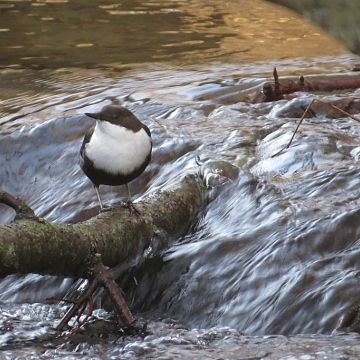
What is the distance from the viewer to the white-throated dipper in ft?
13.3

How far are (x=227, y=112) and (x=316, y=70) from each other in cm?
194

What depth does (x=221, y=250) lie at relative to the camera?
3854 mm

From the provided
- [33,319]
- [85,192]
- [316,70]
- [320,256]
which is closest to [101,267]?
[33,319]

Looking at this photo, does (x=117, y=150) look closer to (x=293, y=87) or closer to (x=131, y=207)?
(x=131, y=207)

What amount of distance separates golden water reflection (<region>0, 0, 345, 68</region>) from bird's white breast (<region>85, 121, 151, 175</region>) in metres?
4.43

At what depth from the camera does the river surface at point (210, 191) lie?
11.1 feet

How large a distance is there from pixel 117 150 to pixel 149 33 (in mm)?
6266

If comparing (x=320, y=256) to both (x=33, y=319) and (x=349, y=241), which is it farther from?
(x=33, y=319)

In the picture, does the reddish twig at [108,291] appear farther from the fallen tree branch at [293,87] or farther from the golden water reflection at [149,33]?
the golden water reflection at [149,33]

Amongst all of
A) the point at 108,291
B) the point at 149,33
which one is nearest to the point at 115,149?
the point at 108,291

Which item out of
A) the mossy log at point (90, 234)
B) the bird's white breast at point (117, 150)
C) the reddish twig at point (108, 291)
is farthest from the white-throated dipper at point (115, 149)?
the reddish twig at point (108, 291)

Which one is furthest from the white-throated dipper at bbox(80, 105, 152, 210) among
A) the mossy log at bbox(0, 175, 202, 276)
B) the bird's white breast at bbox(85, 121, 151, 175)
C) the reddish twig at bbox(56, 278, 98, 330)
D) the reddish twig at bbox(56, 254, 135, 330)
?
the reddish twig at bbox(56, 278, 98, 330)

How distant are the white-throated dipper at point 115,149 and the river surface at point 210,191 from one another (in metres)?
0.44

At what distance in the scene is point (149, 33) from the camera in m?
10.1
